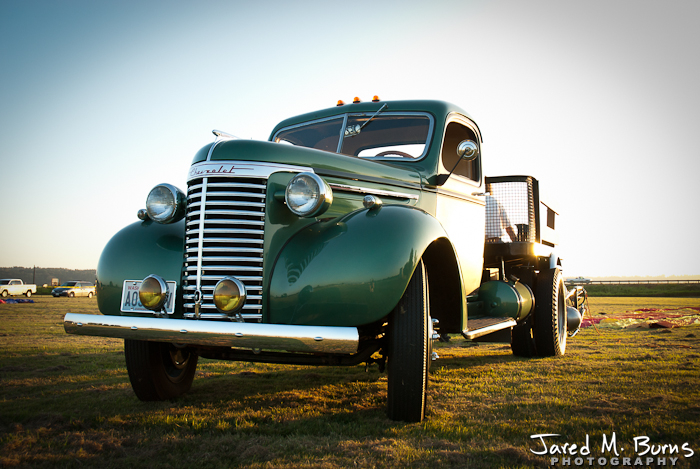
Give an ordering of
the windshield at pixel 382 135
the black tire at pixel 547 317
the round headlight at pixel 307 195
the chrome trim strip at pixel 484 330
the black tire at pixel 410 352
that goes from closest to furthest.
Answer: the black tire at pixel 410 352 → the round headlight at pixel 307 195 → the chrome trim strip at pixel 484 330 → the windshield at pixel 382 135 → the black tire at pixel 547 317

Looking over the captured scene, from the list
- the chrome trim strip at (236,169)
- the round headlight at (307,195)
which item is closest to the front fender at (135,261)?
the chrome trim strip at (236,169)

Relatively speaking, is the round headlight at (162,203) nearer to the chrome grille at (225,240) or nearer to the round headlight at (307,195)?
the chrome grille at (225,240)

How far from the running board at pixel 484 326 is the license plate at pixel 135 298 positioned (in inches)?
77.6

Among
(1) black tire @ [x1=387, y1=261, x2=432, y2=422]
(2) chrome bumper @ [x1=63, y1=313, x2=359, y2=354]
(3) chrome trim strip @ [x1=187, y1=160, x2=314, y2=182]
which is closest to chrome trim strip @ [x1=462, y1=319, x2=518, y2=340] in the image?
(1) black tire @ [x1=387, y1=261, x2=432, y2=422]

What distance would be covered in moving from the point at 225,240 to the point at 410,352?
1271 mm

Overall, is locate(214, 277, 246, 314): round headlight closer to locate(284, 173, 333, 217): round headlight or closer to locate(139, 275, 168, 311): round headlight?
locate(139, 275, 168, 311): round headlight

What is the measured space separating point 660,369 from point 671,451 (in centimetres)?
266

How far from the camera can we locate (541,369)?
5.00 m

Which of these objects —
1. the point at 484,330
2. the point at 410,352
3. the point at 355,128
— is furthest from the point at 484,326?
the point at 355,128

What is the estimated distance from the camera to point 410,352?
2.80 metres

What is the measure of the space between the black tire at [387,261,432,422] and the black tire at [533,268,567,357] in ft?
12.0

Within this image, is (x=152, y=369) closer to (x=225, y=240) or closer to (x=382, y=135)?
(x=225, y=240)

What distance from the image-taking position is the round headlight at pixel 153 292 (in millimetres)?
2875

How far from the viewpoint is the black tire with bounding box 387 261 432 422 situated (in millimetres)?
2803
